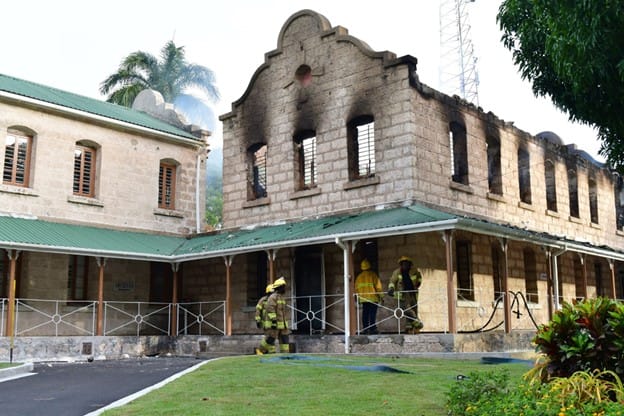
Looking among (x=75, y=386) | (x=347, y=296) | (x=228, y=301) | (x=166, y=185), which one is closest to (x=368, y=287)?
(x=347, y=296)

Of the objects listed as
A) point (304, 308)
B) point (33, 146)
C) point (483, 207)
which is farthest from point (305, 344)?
point (33, 146)

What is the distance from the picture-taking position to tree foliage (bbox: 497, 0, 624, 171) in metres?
11.8

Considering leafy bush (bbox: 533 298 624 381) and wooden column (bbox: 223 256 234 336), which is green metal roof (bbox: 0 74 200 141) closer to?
wooden column (bbox: 223 256 234 336)

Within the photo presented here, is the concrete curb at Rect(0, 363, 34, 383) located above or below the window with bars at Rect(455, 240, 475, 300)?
below

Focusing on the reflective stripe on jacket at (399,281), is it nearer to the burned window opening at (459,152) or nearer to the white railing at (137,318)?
the burned window opening at (459,152)

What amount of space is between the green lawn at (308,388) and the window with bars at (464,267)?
565 centimetres

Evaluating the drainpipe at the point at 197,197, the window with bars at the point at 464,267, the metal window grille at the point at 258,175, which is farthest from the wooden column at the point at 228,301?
the window with bars at the point at 464,267

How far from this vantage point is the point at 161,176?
24.1 metres

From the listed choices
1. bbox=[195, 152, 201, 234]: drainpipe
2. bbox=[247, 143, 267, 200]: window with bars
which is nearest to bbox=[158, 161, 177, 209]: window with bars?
bbox=[195, 152, 201, 234]: drainpipe

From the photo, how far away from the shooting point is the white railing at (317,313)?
18891 mm

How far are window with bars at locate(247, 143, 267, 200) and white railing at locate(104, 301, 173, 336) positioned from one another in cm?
416

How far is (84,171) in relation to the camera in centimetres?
2192

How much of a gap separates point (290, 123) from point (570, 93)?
8969 mm

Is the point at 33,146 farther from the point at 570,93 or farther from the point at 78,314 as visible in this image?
the point at 570,93
